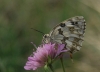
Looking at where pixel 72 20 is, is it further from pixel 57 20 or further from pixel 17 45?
pixel 57 20

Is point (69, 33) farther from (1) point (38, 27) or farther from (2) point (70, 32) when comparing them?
(1) point (38, 27)

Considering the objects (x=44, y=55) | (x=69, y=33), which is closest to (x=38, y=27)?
(x=69, y=33)

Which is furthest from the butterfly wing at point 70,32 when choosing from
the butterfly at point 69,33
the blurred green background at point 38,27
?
the blurred green background at point 38,27

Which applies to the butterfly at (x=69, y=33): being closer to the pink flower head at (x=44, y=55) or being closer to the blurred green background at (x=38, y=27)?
the pink flower head at (x=44, y=55)

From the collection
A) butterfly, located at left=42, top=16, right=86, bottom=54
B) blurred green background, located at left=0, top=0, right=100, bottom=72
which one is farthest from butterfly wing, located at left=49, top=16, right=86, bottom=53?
blurred green background, located at left=0, top=0, right=100, bottom=72

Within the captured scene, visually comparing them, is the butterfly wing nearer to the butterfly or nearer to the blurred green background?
the butterfly

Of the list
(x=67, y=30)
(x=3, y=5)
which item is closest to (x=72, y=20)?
(x=67, y=30)

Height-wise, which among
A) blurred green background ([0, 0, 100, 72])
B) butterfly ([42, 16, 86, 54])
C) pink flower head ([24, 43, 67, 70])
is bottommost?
pink flower head ([24, 43, 67, 70])
